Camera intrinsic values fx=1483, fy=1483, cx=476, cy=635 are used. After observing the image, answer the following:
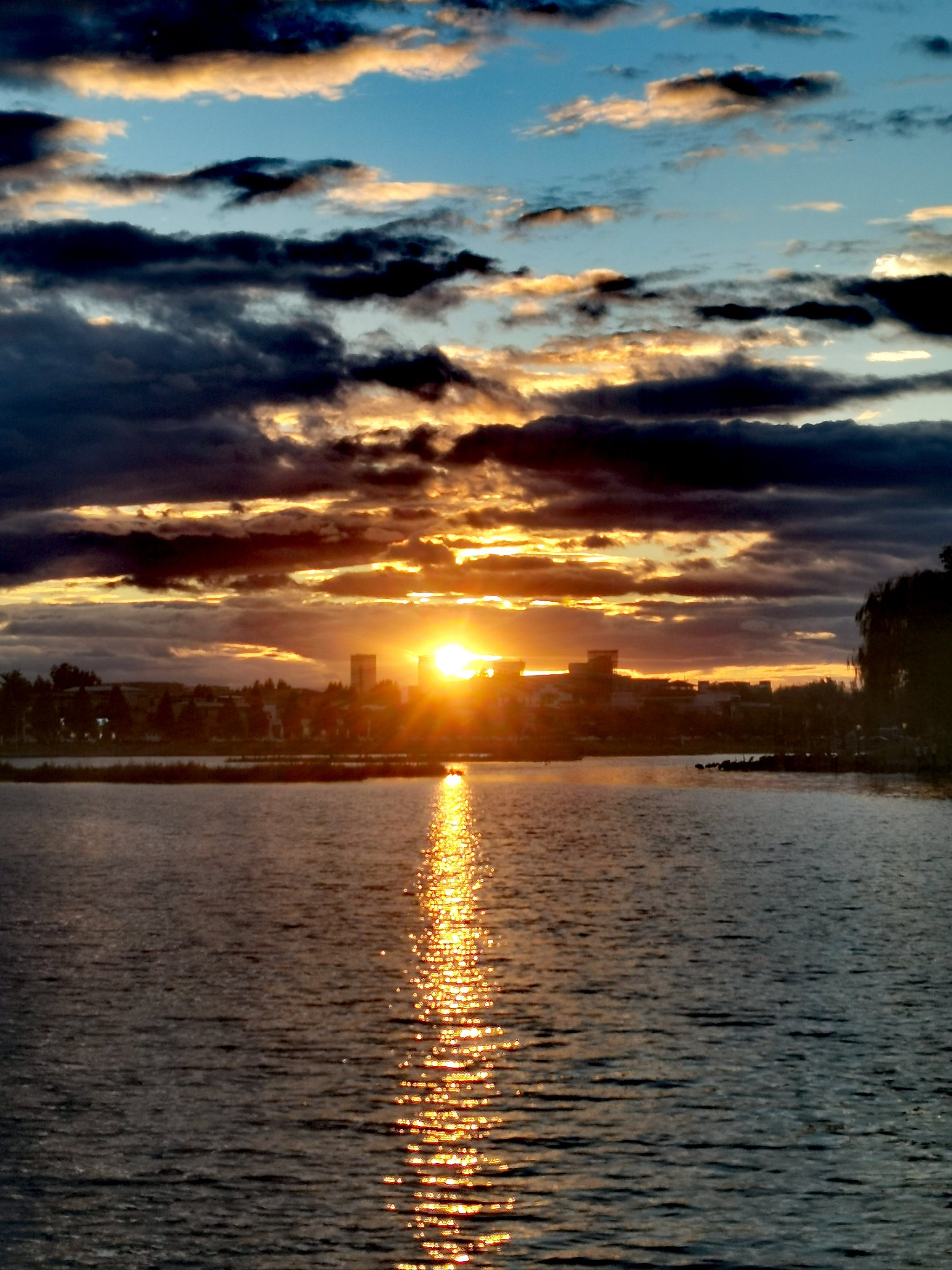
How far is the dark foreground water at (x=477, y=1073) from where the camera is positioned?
18719 mm

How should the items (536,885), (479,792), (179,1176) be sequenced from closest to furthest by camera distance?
1. (179,1176)
2. (536,885)
3. (479,792)

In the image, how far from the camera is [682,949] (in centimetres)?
4247

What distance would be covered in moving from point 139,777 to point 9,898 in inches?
4049

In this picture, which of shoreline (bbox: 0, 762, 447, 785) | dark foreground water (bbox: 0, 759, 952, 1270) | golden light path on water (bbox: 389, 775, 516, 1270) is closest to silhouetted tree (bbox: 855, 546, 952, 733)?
shoreline (bbox: 0, 762, 447, 785)

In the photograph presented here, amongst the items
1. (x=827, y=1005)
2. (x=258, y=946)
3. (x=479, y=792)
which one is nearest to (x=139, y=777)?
(x=479, y=792)

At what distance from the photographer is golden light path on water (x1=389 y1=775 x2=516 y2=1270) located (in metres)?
18.6

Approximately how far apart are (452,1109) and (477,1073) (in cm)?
257

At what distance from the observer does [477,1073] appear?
27.1 metres

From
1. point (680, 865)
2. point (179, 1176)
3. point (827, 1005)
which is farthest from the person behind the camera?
point (680, 865)

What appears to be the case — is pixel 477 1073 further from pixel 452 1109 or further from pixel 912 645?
pixel 912 645

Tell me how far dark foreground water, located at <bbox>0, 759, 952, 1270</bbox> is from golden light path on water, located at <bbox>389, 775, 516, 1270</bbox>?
0.26 ft

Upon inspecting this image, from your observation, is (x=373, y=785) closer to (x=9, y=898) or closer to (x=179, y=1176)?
(x=9, y=898)

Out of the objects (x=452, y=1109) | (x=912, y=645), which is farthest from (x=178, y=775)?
(x=452, y=1109)

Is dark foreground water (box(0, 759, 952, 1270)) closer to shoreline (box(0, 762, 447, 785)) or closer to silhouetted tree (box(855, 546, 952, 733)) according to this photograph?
silhouetted tree (box(855, 546, 952, 733))
